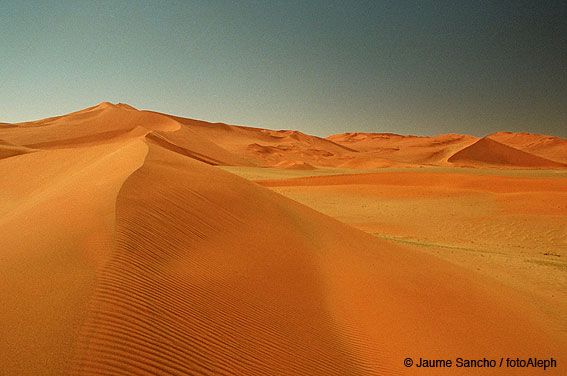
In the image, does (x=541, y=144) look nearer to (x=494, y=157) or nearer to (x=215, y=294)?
(x=494, y=157)

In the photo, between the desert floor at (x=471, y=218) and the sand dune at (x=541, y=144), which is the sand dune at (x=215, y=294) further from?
the sand dune at (x=541, y=144)

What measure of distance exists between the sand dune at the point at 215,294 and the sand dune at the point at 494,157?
62.4 meters

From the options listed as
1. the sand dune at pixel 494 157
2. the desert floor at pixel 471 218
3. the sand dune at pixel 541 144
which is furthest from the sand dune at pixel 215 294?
the sand dune at pixel 541 144

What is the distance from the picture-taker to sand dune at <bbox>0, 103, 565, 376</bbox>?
2.54 meters

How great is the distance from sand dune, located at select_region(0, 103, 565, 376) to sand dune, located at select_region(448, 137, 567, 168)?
205 ft

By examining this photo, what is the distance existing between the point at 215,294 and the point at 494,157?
7462 centimetres

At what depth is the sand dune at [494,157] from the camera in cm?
5971

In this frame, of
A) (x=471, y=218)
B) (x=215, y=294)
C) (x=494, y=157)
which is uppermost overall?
(x=494, y=157)

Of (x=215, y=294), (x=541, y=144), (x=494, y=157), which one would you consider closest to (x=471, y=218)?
(x=215, y=294)

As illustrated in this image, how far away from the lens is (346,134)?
149 m

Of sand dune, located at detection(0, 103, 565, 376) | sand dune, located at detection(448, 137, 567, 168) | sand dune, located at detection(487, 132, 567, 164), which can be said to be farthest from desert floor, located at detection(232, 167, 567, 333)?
sand dune, located at detection(487, 132, 567, 164)

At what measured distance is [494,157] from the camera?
205 ft

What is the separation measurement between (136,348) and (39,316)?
0.86 metres

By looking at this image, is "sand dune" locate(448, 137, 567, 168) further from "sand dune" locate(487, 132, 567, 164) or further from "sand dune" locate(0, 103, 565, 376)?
"sand dune" locate(0, 103, 565, 376)
